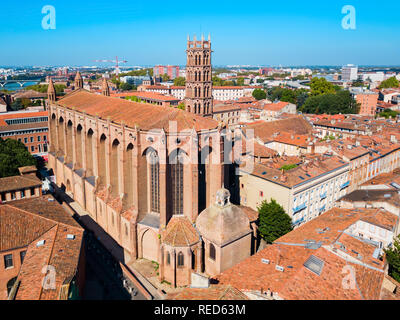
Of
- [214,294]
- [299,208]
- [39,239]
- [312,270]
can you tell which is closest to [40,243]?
[39,239]

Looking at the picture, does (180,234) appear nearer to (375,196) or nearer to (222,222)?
(222,222)

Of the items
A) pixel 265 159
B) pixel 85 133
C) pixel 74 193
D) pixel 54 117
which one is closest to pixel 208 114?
pixel 265 159

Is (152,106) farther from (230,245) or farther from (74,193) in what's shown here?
(74,193)

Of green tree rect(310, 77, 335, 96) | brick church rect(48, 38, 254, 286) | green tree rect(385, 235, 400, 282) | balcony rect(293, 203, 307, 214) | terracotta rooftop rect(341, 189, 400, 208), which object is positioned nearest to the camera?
green tree rect(385, 235, 400, 282)

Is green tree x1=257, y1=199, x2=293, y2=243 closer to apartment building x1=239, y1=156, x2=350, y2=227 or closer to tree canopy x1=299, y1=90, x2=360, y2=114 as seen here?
apartment building x1=239, y1=156, x2=350, y2=227

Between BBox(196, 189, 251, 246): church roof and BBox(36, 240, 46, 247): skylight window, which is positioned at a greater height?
BBox(196, 189, 251, 246): church roof

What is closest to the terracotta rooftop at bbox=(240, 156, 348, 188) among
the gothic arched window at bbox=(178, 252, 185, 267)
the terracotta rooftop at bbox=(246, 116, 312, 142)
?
the gothic arched window at bbox=(178, 252, 185, 267)
